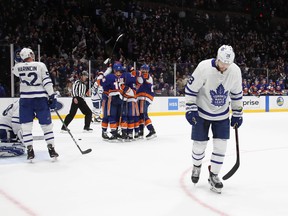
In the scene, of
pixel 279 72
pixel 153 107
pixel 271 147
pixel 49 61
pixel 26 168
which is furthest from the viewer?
pixel 279 72

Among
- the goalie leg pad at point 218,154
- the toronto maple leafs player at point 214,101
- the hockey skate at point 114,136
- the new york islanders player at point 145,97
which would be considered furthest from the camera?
the new york islanders player at point 145,97

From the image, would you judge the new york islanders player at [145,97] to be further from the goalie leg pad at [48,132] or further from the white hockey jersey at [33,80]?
the white hockey jersey at [33,80]

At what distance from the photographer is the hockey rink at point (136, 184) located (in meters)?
3.04

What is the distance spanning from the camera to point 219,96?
3.47 m

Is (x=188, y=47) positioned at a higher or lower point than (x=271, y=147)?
higher

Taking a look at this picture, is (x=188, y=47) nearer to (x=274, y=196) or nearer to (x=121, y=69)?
(x=121, y=69)

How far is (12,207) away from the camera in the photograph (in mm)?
3041

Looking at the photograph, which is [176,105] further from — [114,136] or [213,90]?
[213,90]

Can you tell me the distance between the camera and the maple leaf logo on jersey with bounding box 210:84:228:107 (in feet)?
11.3

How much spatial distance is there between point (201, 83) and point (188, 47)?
46.7 ft

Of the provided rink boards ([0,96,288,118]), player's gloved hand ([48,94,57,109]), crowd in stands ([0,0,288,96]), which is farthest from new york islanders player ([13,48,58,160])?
rink boards ([0,96,288,118])

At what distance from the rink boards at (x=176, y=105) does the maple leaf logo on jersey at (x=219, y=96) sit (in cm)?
774

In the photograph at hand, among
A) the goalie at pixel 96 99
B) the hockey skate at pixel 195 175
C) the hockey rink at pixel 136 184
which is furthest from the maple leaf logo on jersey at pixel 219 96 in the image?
the goalie at pixel 96 99

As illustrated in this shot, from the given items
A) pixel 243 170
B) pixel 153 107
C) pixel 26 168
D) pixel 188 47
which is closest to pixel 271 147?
pixel 243 170
